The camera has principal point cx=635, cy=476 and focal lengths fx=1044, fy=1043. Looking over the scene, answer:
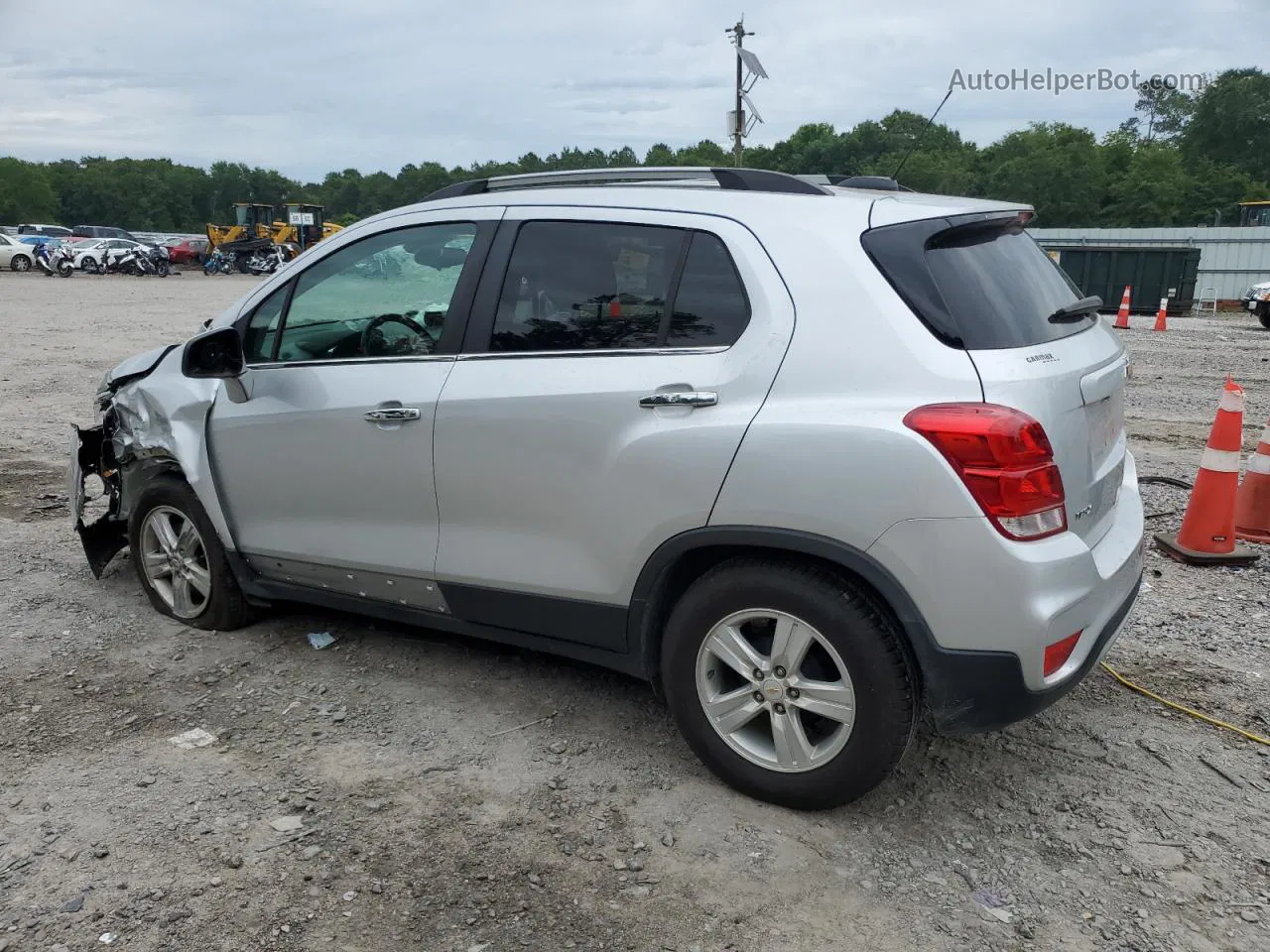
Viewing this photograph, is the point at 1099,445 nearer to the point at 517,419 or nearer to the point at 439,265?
the point at 517,419

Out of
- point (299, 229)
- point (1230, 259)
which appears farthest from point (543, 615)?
point (299, 229)

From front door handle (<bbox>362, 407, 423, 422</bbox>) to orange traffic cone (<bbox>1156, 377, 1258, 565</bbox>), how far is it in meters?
3.98

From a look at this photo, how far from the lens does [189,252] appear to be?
46969 mm

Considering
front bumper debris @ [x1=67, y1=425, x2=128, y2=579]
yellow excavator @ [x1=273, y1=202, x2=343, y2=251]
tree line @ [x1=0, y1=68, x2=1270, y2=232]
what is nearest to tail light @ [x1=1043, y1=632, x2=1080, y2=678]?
front bumper debris @ [x1=67, y1=425, x2=128, y2=579]

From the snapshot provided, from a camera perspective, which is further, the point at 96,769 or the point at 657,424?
the point at 96,769

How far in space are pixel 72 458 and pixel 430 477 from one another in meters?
2.39

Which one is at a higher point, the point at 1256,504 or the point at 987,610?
the point at 987,610

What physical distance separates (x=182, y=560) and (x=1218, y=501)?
499 cm

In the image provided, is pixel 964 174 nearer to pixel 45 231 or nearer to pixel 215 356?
pixel 45 231

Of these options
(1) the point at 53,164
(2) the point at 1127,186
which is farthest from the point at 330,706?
(1) the point at 53,164

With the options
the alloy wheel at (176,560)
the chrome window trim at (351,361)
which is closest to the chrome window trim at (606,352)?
the chrome window trim at (351,361)

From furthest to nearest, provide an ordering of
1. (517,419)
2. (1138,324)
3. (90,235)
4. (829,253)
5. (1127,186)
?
(1127,186) < (90,235) < (1138,324) < (517,419) < (829,253)

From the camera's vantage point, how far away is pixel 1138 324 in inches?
865

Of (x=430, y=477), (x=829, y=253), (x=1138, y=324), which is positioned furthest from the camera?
(x=1138, y=324)
